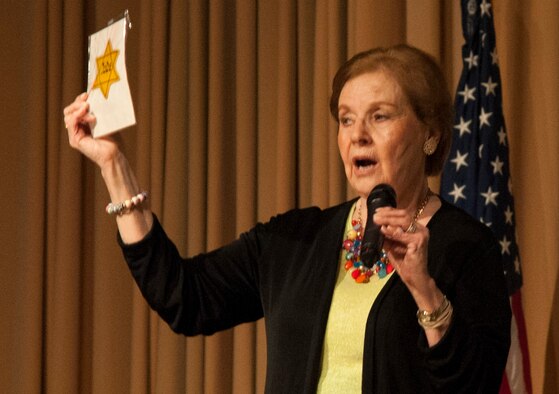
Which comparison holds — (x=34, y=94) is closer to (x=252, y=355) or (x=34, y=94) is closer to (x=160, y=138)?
(x=160, y=138)

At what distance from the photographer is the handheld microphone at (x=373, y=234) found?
1.68 meters

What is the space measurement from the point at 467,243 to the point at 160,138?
2344 millimetres

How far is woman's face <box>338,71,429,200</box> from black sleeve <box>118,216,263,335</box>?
1.14 feet

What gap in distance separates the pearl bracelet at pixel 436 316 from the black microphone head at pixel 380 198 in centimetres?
22

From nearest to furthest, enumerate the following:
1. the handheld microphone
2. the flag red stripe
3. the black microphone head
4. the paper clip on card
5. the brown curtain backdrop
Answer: the handheld microphone
the black microphone head
the paper clip on card
the flag red stripe
the brown curtain backdrop

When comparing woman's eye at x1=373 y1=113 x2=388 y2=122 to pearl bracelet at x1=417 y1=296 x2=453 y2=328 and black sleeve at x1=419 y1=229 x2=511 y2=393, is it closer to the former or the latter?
black sleeve at x1=419 y1=229 x2=511 y2=393

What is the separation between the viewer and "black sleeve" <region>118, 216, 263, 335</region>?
2.15 meters

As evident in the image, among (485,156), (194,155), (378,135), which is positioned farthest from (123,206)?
(194,155)

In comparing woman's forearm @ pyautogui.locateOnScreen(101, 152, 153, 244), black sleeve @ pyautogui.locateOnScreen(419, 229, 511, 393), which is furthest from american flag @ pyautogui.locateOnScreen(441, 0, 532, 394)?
woman's forearm @ pyautogui.locateOnScreen(101, 152, 153, 244)

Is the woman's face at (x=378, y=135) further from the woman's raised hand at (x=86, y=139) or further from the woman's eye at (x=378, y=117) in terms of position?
the woman's raised hand at (x=86, y=139)

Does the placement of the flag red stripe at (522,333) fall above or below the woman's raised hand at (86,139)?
below

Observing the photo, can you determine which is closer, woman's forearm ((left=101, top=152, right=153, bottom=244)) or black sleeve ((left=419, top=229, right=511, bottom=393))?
black sleeve ((left=419, top=229, right=511, bottom=393))

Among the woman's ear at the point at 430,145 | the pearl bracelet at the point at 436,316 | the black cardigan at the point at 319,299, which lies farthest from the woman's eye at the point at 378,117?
the pearl bracelet at the point at 436,316

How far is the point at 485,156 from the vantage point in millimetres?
2939
